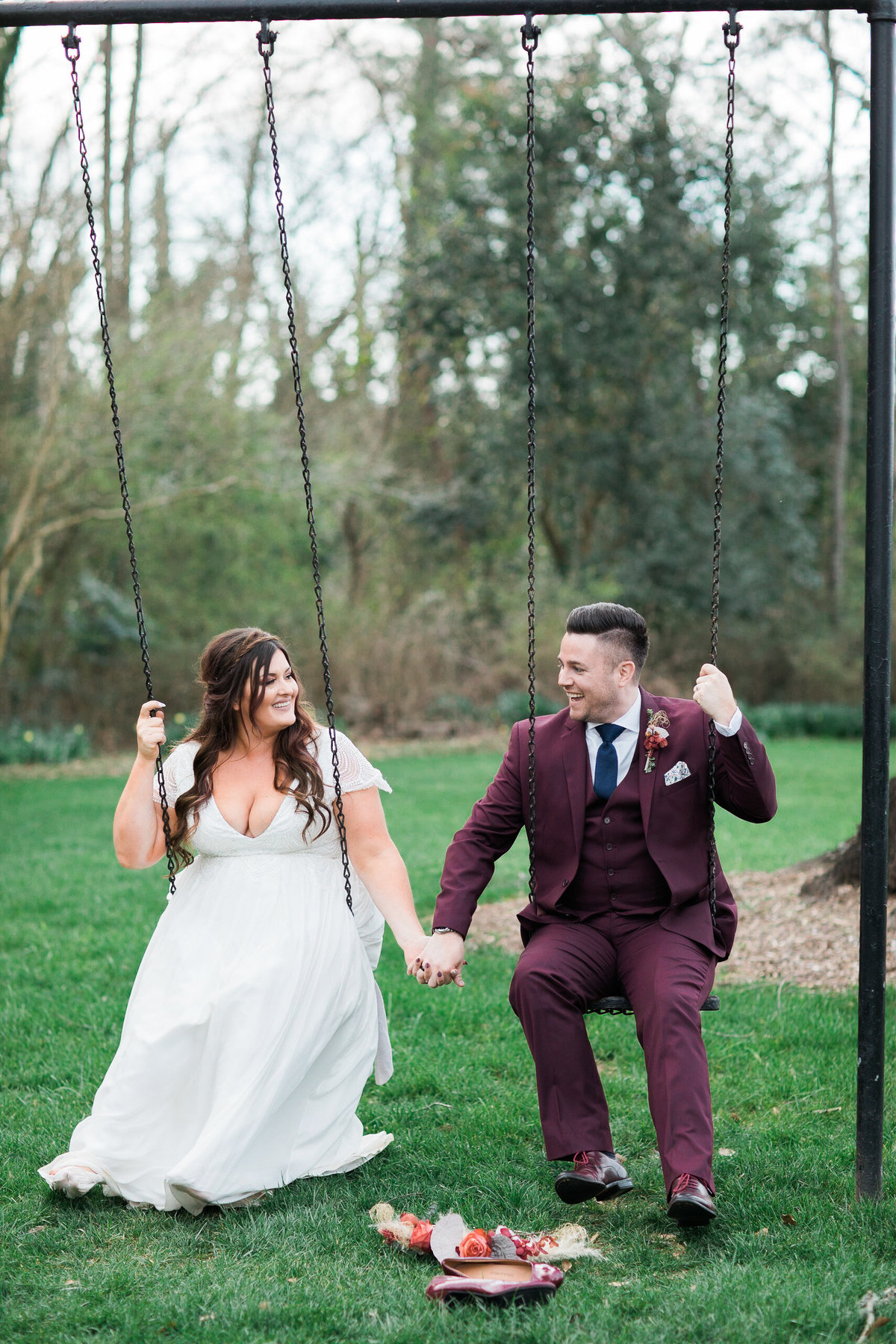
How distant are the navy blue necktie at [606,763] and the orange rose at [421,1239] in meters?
1.23

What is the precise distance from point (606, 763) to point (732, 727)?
0.42 metres

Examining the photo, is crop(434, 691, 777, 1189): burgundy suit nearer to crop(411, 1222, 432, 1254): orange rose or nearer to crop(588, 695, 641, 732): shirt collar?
crop(588, 695, 641, 732): shirt collar

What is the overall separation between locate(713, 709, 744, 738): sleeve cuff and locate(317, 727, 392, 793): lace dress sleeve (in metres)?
0.95

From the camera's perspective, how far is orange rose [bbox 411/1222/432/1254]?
300 cm

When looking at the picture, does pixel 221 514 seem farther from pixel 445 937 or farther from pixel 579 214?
pixel 445 937

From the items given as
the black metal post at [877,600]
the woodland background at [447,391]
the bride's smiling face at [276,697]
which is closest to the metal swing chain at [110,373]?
the bride's smiling face at [276,697]

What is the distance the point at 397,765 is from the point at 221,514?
4.98 m

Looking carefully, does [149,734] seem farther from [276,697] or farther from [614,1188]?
[614,1188]

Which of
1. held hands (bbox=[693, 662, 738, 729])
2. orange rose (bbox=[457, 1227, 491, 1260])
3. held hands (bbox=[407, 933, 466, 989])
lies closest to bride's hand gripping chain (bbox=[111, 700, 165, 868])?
held hands (bbox=[407, 933, 466, 989])

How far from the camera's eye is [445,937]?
3.39 meters

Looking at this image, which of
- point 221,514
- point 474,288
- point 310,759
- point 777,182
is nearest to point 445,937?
point 310,759

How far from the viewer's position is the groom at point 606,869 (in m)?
3.22

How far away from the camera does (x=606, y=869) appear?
354 centimetres

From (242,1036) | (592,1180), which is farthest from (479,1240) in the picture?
(242,1036)
